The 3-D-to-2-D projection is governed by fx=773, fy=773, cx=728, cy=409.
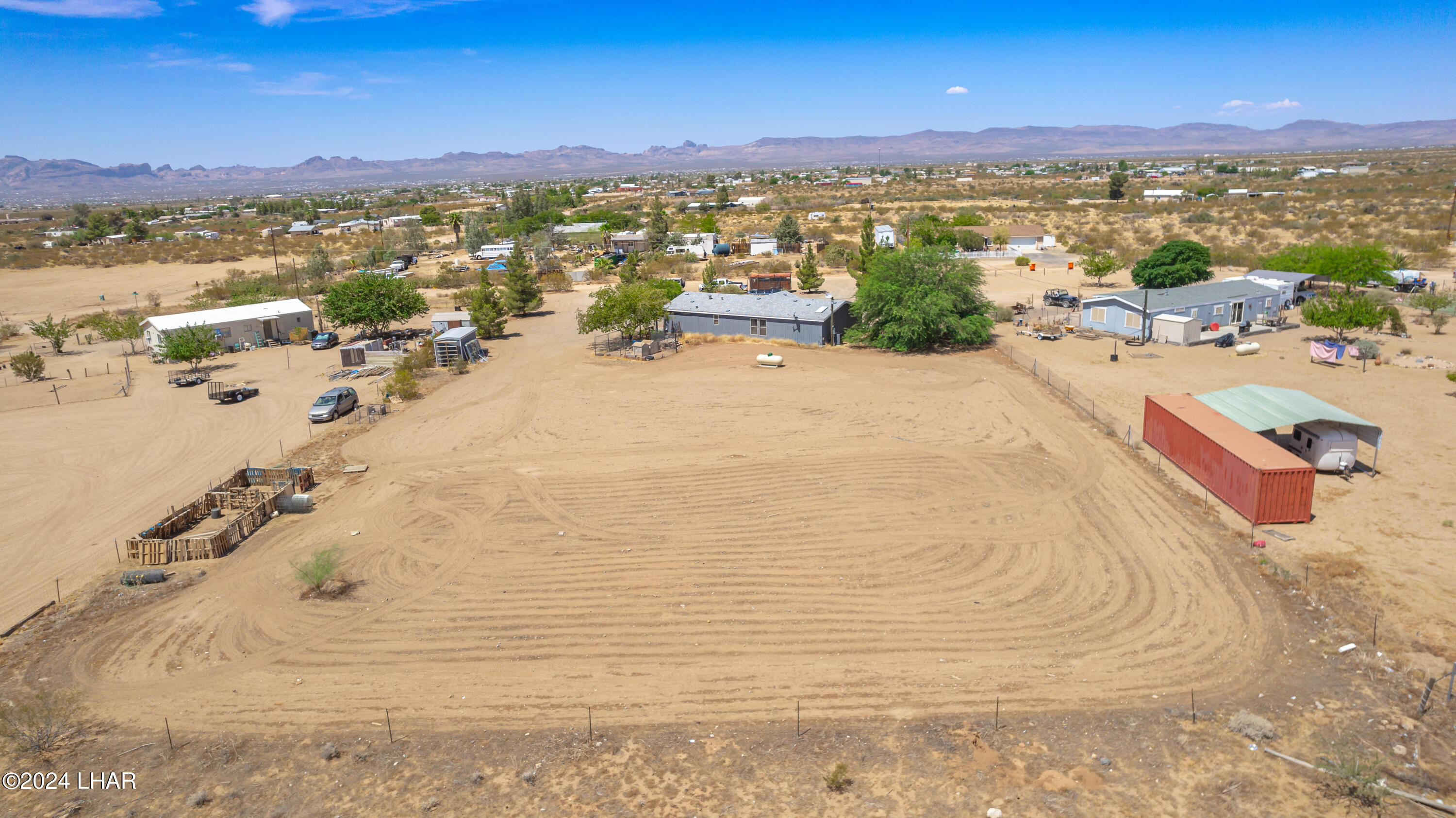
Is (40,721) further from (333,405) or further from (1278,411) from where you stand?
(1278,411)

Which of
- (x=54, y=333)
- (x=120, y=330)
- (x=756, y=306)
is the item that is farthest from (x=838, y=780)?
(x=54, y=333)

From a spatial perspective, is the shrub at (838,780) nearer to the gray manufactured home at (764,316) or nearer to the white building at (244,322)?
the gray manufactured home at (764,316)

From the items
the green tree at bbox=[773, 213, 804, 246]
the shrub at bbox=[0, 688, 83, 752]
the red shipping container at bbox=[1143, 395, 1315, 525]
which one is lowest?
the shrub at bbox=[0, 688, 83, 752]

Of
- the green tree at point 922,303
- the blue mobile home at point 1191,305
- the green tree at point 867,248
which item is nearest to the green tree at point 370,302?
the green tree at point 922,303

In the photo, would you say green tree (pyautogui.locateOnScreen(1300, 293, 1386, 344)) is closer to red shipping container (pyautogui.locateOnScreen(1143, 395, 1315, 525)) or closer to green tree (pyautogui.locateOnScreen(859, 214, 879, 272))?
red shipping container (pyautogui.locateOnScreen(1143, 395, 1315, 525))

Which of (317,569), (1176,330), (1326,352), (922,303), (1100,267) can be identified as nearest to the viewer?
(317,569)

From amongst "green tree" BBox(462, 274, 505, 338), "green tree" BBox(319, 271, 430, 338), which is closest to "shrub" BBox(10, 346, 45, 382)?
"green tree" BBox(319, 271, 430, 338)

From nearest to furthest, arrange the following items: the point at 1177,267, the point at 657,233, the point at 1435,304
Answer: the point at 1435,304
the point at 1177,267
the point at 657,233
